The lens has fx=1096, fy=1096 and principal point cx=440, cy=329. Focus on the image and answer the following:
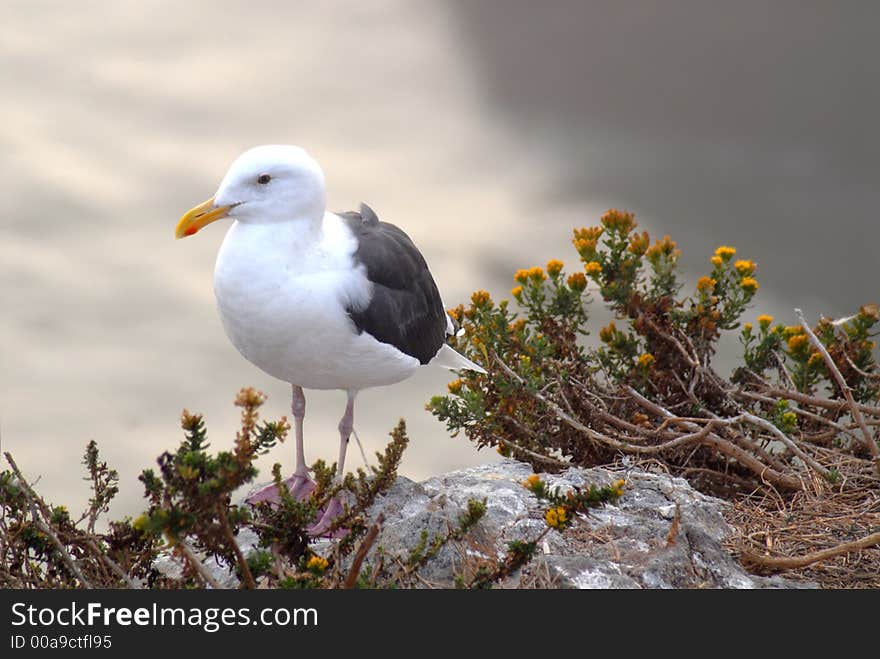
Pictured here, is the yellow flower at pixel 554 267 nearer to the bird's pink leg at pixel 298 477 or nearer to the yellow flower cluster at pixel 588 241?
the yellow flower cluster at pixel 588 241

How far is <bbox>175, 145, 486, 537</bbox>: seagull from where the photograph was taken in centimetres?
457

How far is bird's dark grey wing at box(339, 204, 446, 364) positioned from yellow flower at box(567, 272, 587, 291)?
133 centimetres

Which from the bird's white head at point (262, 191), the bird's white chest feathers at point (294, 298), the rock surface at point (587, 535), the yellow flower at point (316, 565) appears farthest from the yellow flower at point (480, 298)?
the yellow flower at point (316, 565)

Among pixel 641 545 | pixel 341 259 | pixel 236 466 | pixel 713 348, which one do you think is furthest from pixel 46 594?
pixel 713 348

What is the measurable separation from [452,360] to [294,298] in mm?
1462

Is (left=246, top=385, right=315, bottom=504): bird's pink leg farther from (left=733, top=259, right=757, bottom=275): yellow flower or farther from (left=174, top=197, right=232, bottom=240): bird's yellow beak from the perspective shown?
(left=733, top=259, right=757, bottom=275): yellow flower

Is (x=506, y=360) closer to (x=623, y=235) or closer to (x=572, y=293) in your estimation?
(x=572, y=293)

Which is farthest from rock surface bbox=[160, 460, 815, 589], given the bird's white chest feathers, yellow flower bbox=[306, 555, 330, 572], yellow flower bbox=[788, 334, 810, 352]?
yellow flower bbox=[788, 334, 810, 352]

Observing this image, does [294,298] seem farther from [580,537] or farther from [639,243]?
[639,243]

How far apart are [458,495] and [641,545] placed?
0.87 m

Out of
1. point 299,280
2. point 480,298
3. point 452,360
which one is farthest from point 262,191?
point 480,298

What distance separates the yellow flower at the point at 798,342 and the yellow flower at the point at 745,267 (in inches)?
19.4

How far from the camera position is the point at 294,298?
14.9ft

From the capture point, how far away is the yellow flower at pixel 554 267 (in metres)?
6.54
